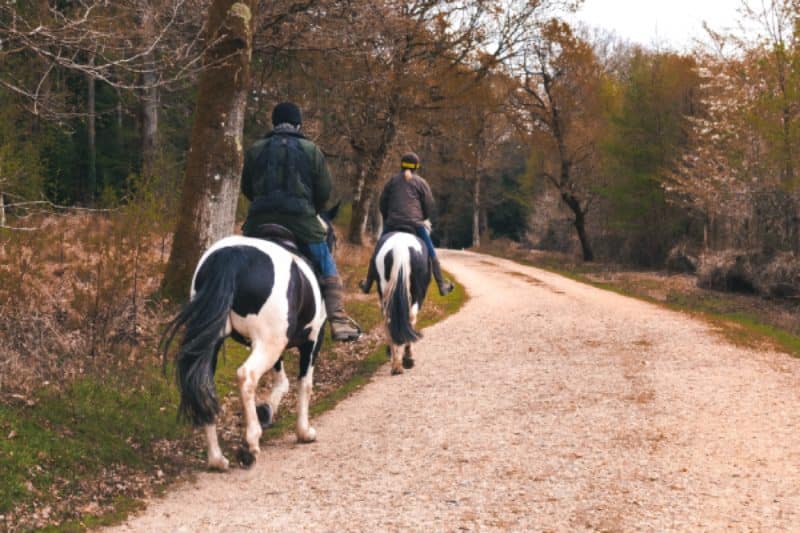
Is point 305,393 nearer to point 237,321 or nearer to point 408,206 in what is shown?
point 237,321

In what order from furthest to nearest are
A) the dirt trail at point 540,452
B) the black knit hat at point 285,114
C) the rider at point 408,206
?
the rider at point 408,206 → the black knit hat at point 285,114 → the dirt trail at point 540,452

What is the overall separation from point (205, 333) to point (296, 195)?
72.7 inches

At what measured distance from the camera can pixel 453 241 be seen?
7138cm

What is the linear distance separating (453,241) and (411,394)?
6272cm

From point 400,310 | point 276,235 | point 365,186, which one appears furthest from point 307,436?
point 365,186

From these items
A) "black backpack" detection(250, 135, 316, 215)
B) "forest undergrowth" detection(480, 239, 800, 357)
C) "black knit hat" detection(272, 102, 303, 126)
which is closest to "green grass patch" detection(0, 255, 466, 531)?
"black backpack" detection(250, 135, 316, 215)

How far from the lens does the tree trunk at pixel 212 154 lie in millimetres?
10242

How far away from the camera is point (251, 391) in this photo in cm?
582

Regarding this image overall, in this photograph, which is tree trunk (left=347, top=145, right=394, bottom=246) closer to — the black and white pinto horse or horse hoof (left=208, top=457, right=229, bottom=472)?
the black and white pinto horse

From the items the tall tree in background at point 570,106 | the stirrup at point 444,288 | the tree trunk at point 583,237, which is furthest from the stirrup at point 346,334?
the tree trunk at point 583,237

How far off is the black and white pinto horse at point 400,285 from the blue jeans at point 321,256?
96.9 inches

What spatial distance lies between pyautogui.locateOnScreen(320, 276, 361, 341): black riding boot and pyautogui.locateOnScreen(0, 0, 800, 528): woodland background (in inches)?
81.5

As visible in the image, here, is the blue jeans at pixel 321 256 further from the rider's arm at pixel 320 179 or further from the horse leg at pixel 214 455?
the horse leg at pixel 214 455

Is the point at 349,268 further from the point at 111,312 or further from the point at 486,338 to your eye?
the point at 111,312
